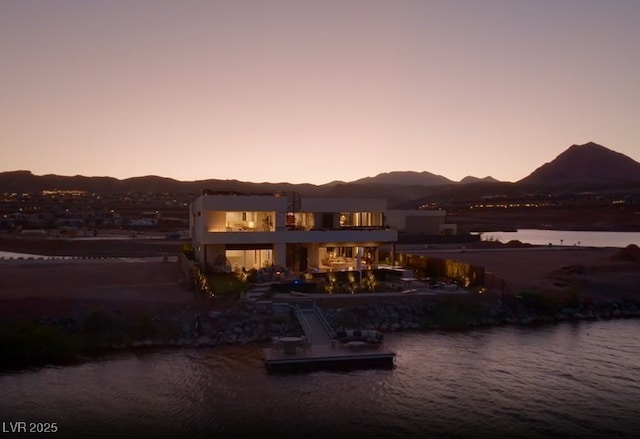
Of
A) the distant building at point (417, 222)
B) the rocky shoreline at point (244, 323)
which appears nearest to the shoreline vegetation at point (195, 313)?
the rocky shoreline at point (244, 323)

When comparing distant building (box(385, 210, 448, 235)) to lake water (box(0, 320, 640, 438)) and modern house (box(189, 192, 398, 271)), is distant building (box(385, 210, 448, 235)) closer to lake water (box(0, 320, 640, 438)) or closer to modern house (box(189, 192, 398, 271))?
modern house (box(189, 192, 398, 271))

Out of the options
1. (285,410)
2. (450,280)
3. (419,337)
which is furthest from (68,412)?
(450,280)

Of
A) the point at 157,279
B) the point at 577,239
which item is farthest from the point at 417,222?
the point at 577,239

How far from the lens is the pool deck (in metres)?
19.1

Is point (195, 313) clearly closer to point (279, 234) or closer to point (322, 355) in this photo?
point (322, 355)

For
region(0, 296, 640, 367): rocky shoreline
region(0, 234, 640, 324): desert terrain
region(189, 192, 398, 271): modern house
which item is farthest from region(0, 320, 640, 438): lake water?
region(189, 192, 398, 271): modern house

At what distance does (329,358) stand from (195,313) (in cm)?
666

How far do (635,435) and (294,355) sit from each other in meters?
9.88

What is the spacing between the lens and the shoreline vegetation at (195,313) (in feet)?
68.7

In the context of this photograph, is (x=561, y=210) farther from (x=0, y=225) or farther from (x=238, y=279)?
(x=238, y=279)

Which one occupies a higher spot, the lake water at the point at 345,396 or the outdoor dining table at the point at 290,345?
the outdoor dining table at the point at 290,345

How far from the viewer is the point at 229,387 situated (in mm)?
17672

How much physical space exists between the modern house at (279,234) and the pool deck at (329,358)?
1066cm

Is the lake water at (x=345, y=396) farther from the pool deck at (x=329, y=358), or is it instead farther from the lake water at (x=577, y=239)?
the lake water at (x=577, y=239)
